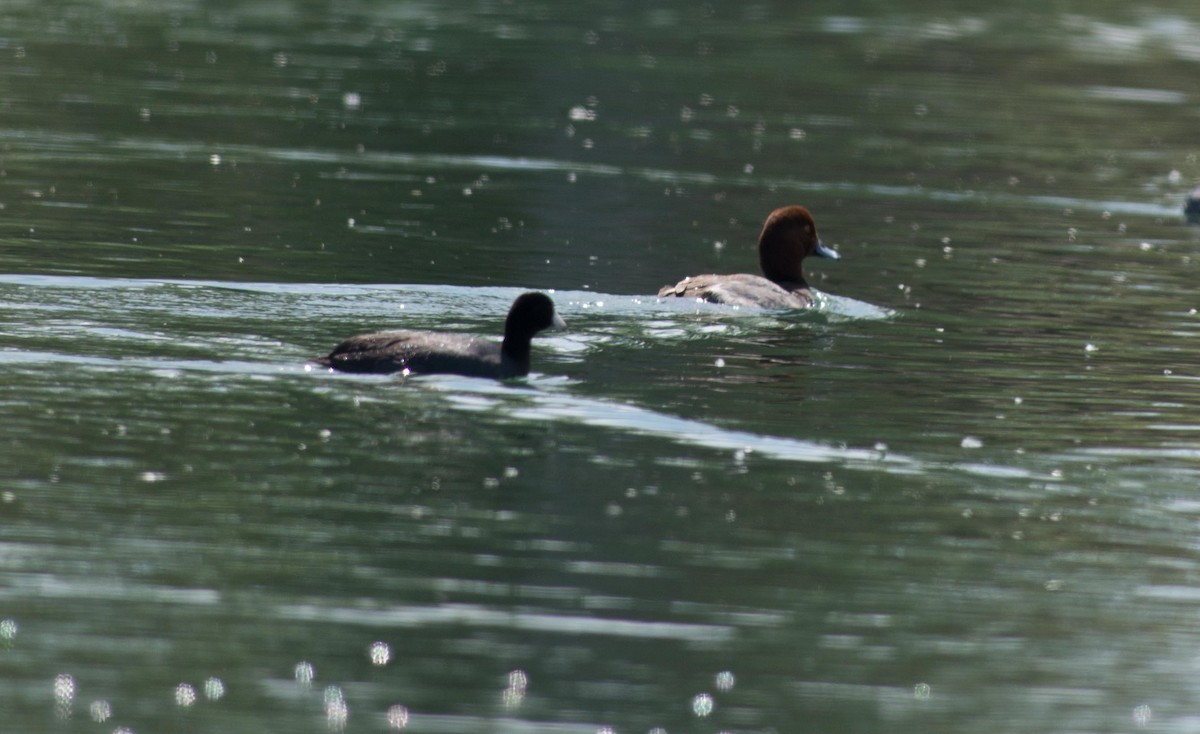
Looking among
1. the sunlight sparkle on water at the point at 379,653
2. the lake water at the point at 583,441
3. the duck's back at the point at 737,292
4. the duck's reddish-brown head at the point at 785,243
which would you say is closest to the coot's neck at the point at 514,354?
the lake water at the point at 583,441

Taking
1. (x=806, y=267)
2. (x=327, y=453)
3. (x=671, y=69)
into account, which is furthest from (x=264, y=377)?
(x=671, y=69)

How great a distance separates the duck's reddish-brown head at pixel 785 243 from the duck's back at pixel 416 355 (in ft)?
22.0

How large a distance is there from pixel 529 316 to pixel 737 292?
454 cm

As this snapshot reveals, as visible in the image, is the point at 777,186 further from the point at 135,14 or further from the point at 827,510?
the point at 135,14

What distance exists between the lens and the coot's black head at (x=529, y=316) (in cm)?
1402

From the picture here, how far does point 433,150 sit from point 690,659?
21.6 metres

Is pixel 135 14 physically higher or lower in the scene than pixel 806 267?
higher

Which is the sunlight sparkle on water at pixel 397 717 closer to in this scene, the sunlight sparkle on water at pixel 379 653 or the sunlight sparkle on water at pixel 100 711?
the sunlight sparkle on water at pixel 379 653

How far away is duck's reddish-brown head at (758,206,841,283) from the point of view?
20.2 metres

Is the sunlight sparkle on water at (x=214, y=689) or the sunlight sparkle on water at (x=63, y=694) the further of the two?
the sunlight sparkle on water at (x=214, y=689)

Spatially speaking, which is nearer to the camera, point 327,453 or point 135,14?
point 327,453

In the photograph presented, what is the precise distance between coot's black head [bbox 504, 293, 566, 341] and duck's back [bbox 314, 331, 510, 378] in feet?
0.74

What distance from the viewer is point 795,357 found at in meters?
16.2

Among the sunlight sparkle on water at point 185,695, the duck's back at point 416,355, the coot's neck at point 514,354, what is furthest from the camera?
the coot's neck at point 514,354
